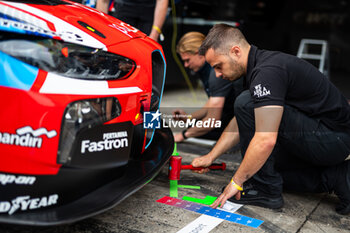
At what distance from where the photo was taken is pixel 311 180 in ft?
7.47

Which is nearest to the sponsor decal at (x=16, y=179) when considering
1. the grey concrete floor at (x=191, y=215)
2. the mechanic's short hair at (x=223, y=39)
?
the grey concrete floor at (x=191, y=215)

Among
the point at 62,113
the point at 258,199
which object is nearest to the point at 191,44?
the point at 258,199

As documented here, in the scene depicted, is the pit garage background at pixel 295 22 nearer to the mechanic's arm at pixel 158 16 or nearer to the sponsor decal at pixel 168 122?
the sponsor decal at pixel 168 122

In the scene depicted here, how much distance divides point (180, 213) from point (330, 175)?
908mm

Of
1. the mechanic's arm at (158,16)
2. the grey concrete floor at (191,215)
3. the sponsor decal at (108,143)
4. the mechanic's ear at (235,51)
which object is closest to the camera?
the sponsor decal at (108,143)

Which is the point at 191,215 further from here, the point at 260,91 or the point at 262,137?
the point at 260,91

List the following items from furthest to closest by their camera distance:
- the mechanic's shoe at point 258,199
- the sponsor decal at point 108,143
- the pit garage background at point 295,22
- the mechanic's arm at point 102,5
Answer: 1. the pit garage background at point 295,22
2. the mechanic's arm at point 102,5
3. the mechanic's shoe at point 258,199
4. the sponsor decal at point 108,143

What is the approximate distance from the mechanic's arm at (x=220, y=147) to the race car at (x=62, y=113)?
789 mm

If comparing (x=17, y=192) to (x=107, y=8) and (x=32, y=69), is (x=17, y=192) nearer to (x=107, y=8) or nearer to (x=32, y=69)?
(x=32, y=69)

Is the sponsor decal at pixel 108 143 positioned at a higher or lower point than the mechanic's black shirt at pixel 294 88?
lower

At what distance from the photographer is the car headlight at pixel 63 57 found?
140cm

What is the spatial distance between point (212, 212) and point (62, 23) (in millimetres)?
1210

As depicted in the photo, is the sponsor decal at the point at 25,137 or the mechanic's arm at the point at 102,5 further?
the mechanic's arm at the point at 102,5

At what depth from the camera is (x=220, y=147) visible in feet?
8.10
